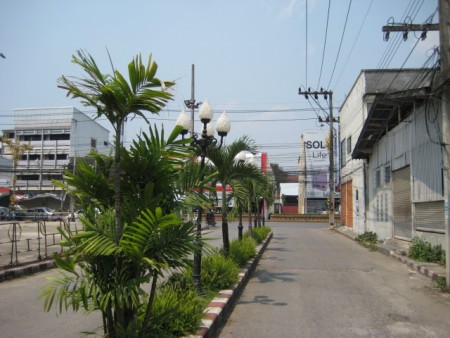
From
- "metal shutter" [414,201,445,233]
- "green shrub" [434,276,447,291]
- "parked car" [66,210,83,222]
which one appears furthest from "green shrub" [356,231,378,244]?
"parked car" [66,210,83,222]

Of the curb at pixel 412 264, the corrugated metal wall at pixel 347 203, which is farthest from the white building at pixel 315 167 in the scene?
the curb at pixel 412 264

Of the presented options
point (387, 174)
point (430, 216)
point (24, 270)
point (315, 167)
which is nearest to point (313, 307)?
point (24, 270)

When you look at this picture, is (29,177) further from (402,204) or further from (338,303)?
(338,303)

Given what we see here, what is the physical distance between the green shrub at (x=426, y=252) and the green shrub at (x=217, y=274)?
22.3 feet

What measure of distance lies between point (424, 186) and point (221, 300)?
395 inches

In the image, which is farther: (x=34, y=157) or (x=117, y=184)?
(x=34, y=157)

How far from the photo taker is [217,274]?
8.20m

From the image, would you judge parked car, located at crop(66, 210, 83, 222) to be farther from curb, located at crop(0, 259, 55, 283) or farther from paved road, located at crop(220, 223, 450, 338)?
curb, located at crop(0, 259, 55, 283)

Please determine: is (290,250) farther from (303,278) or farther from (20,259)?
(20,259)

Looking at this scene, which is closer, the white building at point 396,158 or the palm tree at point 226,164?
the palm tree at point 226,164

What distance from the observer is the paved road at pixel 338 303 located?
622cm

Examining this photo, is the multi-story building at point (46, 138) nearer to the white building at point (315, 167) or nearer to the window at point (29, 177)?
the window at point (29, 177)

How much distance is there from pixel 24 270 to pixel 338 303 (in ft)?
26.1

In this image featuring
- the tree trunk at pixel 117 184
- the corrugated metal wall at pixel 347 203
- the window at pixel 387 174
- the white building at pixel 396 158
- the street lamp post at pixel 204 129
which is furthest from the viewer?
the corrugated metal wall at pixel 347 203
